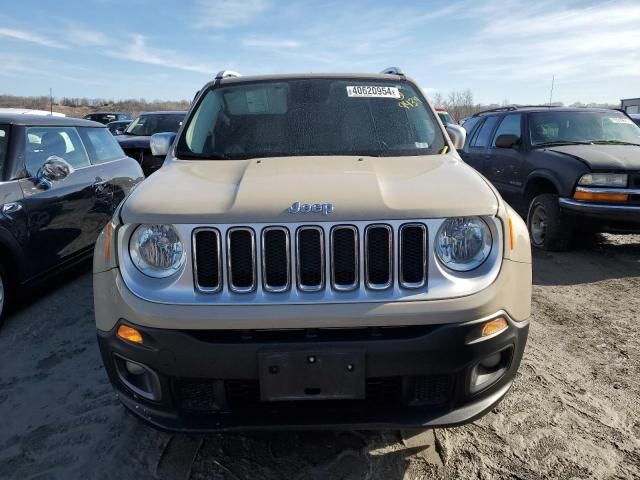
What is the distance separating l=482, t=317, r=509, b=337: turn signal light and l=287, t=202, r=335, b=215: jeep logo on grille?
79 cm

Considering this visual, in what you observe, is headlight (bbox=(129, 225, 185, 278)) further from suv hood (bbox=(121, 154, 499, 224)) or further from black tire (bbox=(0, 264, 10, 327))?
black tire (bbox=(0, 264, 10, 327))

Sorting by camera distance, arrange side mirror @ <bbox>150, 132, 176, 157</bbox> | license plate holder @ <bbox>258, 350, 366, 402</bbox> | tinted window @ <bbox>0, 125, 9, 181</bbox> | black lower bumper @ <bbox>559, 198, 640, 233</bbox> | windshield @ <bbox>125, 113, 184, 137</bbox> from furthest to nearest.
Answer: windshield @ <bbox>125, 113, 184, 137</bbox>
black lower bumper @ <bbox>559, 198, 640, 233</bbox>
tinted window @ <bbox>0, 125, 9, 181</bbox>
side mirror @ <bbox>150, 132, 176, 157</bbox>
license plate holder @ <bbox>258, 350, 366, 402</bbox>

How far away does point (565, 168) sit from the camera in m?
6.09

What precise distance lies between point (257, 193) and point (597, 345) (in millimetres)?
2933

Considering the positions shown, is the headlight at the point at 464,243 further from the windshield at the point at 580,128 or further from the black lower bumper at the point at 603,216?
the windshield at the point at 580,128

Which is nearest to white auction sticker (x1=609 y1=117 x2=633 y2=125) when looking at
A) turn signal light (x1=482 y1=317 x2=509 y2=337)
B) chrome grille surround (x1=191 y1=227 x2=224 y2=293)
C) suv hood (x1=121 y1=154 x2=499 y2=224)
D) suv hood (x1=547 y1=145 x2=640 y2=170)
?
suv hood (x1=547 y1=145 x2=640 y2=170)

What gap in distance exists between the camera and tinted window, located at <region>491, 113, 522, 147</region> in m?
7.32

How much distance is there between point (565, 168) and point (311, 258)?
5.07m

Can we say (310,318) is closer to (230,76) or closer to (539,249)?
(230,76)

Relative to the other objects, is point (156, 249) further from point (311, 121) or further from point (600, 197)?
point (600, 197)

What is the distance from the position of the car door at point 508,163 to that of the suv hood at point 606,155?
52 cm

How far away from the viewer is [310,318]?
6.56 feet

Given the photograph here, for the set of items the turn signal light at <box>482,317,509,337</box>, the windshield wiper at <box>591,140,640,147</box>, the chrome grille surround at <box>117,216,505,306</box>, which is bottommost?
the turn signal light at <box>482,317,509,337</box>

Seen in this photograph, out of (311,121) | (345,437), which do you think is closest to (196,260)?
(345,437)
